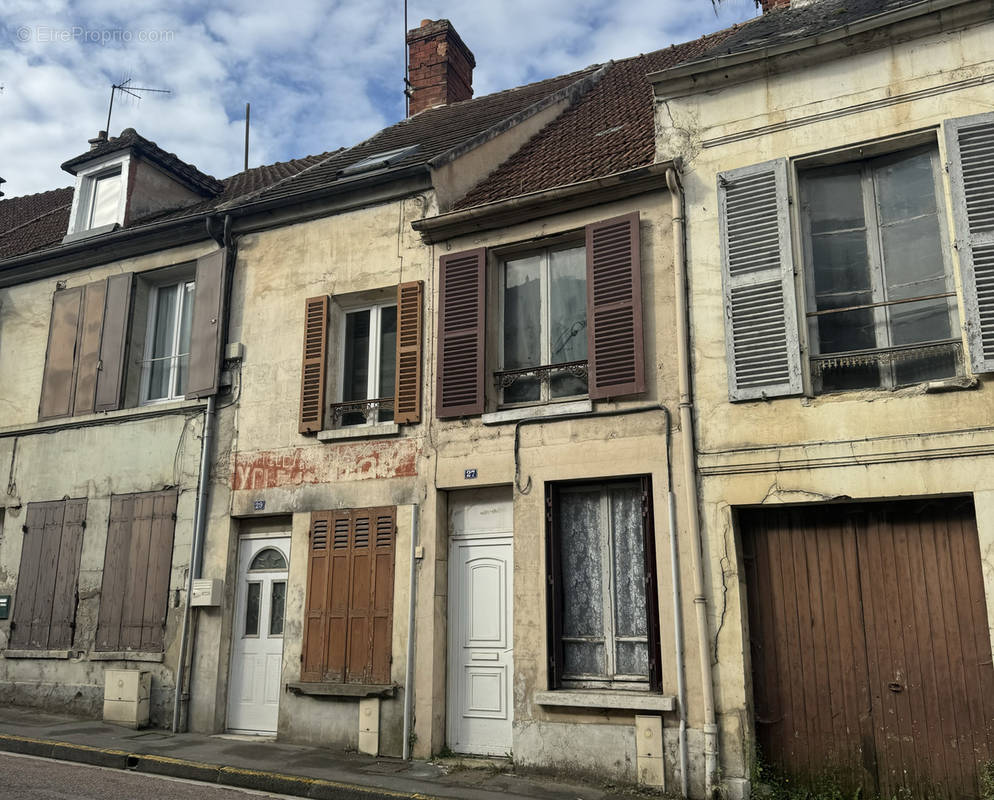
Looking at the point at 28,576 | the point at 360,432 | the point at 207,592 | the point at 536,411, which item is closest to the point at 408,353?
the point at 360,432

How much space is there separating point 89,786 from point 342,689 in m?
2.34

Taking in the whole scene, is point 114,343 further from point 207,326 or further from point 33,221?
point 33,221

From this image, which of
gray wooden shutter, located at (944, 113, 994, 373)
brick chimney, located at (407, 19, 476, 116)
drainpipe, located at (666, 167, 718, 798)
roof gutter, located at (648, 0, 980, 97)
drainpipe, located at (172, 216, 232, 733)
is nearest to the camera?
gray wooden shutter, located at (944, 113, 994, 373)

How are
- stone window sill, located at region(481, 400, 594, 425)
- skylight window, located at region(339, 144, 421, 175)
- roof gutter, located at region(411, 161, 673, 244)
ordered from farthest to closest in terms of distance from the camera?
skylight window, located at region(339, 144, 421, 175)
roof gutter, located at region(411, 161, 673, 244)
stone window sill, located at region(481, 400, 594, 425)

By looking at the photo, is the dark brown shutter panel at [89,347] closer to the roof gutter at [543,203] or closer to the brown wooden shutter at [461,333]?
the roof gutter at [543,203]

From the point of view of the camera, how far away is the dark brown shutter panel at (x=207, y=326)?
1009 cm

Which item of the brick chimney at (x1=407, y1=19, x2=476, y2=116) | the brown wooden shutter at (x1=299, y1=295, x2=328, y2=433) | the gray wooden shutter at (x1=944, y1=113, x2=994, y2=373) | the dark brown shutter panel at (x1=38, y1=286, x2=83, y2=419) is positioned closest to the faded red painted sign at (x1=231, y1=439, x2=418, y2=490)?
the brown wooden shutter at (x1=299, y1=295, x2=328, y2=433)

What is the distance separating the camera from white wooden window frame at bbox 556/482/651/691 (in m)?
7.43

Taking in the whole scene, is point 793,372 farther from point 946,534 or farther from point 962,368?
point 946,534

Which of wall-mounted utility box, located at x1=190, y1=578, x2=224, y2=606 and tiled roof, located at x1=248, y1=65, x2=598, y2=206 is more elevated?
tiled roof, located at x1=248, y1=65, x2=598, y2=206

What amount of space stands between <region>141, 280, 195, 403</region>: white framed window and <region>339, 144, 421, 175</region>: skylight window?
8.31ft

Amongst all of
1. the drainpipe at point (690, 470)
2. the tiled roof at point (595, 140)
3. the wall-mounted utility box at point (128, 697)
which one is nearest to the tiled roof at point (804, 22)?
the tiled roof at point (595, 140)

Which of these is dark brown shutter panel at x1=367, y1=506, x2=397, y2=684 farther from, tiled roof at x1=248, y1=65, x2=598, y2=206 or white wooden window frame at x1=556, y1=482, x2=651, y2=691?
tiled roof at x1=248, y1=65, x2=598, y2=206

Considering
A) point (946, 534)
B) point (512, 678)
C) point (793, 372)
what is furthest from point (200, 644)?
point (946, 534)
